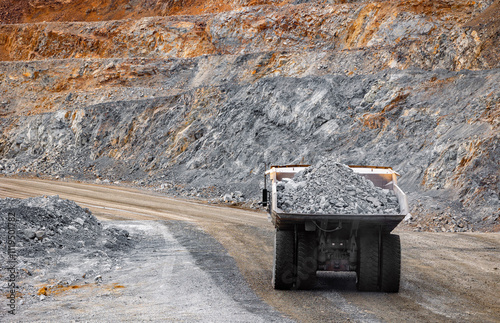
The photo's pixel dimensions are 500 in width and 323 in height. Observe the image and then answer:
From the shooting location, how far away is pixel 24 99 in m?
45.9

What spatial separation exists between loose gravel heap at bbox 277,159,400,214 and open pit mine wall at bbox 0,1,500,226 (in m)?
Result: 11.3

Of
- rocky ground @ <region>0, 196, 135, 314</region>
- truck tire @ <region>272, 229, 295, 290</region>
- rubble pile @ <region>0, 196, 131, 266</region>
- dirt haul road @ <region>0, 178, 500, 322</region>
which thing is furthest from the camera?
rubble pile @ <region>0, 196, 131, 266</region>

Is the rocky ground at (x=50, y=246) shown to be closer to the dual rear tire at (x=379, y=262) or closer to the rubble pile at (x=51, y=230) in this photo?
the rubble pile at (x=51, y=230)

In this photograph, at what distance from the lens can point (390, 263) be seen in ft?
26.1

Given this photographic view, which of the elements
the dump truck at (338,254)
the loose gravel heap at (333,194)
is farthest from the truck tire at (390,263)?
the loose gravel heap at (333,194)

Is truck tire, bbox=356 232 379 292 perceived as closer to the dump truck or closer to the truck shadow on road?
the dump truck

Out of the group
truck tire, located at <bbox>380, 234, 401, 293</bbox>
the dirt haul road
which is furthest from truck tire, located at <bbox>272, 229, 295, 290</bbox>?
truck tire, located at <bbox>380, 234, 401, 293</bbox>

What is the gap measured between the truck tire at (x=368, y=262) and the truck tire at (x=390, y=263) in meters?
0.13

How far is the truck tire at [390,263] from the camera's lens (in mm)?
7930

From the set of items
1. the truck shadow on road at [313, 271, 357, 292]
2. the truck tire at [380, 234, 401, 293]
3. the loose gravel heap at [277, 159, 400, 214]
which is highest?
the loose gravel heap at [277, 159, 400, 214]

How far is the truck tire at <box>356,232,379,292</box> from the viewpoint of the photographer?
26.0ft

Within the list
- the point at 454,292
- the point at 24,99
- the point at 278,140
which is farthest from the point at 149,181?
the point at 454,292

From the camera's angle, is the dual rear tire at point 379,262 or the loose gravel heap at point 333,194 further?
the dual rear tire at point 379,262

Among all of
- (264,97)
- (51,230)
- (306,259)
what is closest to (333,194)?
(306,259)
